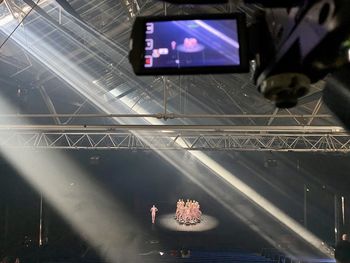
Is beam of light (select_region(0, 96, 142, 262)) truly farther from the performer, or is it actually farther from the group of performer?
the group of performer

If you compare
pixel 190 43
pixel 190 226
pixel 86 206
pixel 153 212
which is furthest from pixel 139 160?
pixel 190 43

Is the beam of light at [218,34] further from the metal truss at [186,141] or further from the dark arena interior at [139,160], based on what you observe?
the metal truss at [186,141]

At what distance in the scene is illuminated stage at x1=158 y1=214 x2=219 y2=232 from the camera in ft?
47.5

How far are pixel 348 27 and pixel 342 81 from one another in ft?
1.51

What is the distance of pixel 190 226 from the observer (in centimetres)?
1466

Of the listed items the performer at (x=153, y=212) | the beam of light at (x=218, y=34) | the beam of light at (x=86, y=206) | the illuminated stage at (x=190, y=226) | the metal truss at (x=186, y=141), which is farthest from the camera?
the illuminated stage at (x=190, y=226)

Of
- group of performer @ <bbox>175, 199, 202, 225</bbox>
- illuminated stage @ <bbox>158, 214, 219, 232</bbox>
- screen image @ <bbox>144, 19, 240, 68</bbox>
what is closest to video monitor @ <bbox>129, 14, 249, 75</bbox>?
screen image @ <bbox>144, 19, 240, 68</bbox>

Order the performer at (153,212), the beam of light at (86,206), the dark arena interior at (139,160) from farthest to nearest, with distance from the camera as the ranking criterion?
1. the performer at (153,212)
2. the beam of light at (86,206)
3. the dark arena interior at (139,160)

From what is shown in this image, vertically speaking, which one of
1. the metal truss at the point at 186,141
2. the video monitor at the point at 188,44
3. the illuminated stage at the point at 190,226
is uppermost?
the metal truss at the point at 186,141

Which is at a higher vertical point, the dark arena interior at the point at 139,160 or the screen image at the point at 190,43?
the dark arena interior at the point at 139,160

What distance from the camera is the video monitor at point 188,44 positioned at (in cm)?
190

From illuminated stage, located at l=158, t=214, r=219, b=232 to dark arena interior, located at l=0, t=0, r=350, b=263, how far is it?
0.12ft

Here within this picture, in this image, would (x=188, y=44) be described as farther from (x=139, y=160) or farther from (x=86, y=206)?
(x=86, y=206)

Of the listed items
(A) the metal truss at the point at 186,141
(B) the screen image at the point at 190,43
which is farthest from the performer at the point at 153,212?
(B) the screen image at the point at 190,43
